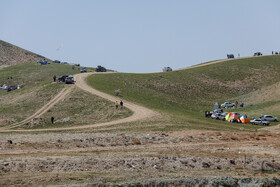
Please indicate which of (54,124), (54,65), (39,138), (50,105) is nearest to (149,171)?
(39,138)

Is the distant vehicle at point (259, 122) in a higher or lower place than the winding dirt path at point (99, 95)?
lower

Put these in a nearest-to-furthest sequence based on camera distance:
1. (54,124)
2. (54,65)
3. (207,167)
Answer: (207,167) < (54,124) < (54,65)

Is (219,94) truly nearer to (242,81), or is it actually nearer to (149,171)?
(242,81)

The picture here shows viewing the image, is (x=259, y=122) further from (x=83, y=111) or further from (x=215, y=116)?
(x=83, y=111)

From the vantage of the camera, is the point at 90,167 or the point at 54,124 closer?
the point at 90,167

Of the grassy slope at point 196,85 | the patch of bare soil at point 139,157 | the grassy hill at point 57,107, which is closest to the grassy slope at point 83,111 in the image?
the grassy hill at point 57,107

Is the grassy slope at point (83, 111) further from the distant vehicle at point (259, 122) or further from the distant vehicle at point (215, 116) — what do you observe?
the distant vehicle at point (259, 122)

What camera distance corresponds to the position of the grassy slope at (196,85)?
332ft

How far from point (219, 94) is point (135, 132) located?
75555 mm

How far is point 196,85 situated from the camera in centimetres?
14088

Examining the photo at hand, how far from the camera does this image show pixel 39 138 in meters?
60.6

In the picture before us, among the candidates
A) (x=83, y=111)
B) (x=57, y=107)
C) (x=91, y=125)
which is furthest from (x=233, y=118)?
(x=57, y=107)

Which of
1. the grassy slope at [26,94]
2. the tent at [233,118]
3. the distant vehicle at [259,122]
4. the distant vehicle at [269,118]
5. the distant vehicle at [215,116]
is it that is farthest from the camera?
the grassy slope at [26,94]

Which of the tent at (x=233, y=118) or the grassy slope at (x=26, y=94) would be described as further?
the grassy slope at (x=26, y=94)
